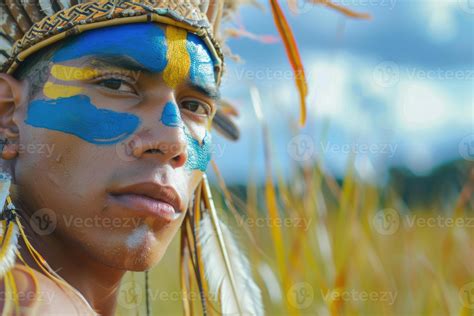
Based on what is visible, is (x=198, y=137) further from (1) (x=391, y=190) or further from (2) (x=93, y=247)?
(1) (x=391, y=190)

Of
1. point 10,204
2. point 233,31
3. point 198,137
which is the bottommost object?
point 10,204

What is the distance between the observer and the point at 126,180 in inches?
94.8

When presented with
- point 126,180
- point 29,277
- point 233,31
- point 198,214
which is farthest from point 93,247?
point 233,31

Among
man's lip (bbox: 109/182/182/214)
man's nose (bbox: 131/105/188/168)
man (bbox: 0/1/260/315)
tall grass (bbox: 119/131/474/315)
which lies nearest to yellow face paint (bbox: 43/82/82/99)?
man (bbox: 0/1/260/315)

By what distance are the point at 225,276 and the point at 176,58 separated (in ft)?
3.41

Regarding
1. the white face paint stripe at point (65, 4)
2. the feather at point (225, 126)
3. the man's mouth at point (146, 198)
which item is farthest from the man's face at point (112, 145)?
the feather at point (225, 126)

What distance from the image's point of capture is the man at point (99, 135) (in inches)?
95.7

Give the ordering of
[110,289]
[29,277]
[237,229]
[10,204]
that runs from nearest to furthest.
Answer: [29,277], [10,204], [110,289], [237,229]

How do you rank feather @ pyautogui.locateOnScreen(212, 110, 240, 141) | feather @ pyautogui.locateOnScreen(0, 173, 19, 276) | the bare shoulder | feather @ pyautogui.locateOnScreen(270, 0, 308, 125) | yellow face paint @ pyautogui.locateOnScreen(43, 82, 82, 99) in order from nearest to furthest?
the bare shoulder < feather @ pyautogui.locateOnScreen(0, 173, 19, 276) < yellow face paint @ pyautogui.locateOnScreen(43, 82, 82, 99) < feather @ pyautogui.locateOnScreen(270, 0, 308, 125) < feather @ pyautogui.locateOnScreen(212, 110, 240, 141)

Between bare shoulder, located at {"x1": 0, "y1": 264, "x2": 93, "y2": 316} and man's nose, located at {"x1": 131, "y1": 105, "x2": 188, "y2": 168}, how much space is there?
532 mm

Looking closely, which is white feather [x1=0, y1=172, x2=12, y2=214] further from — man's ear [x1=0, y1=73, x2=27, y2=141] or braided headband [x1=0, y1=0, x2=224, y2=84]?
braided headband [x1=0, y1=0, x2=224, y2=84]

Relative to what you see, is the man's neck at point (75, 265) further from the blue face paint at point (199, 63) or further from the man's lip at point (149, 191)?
the blue face paint at point (199, 63)

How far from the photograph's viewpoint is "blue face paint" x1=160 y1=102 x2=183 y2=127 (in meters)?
2.52

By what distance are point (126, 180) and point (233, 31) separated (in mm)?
1391
